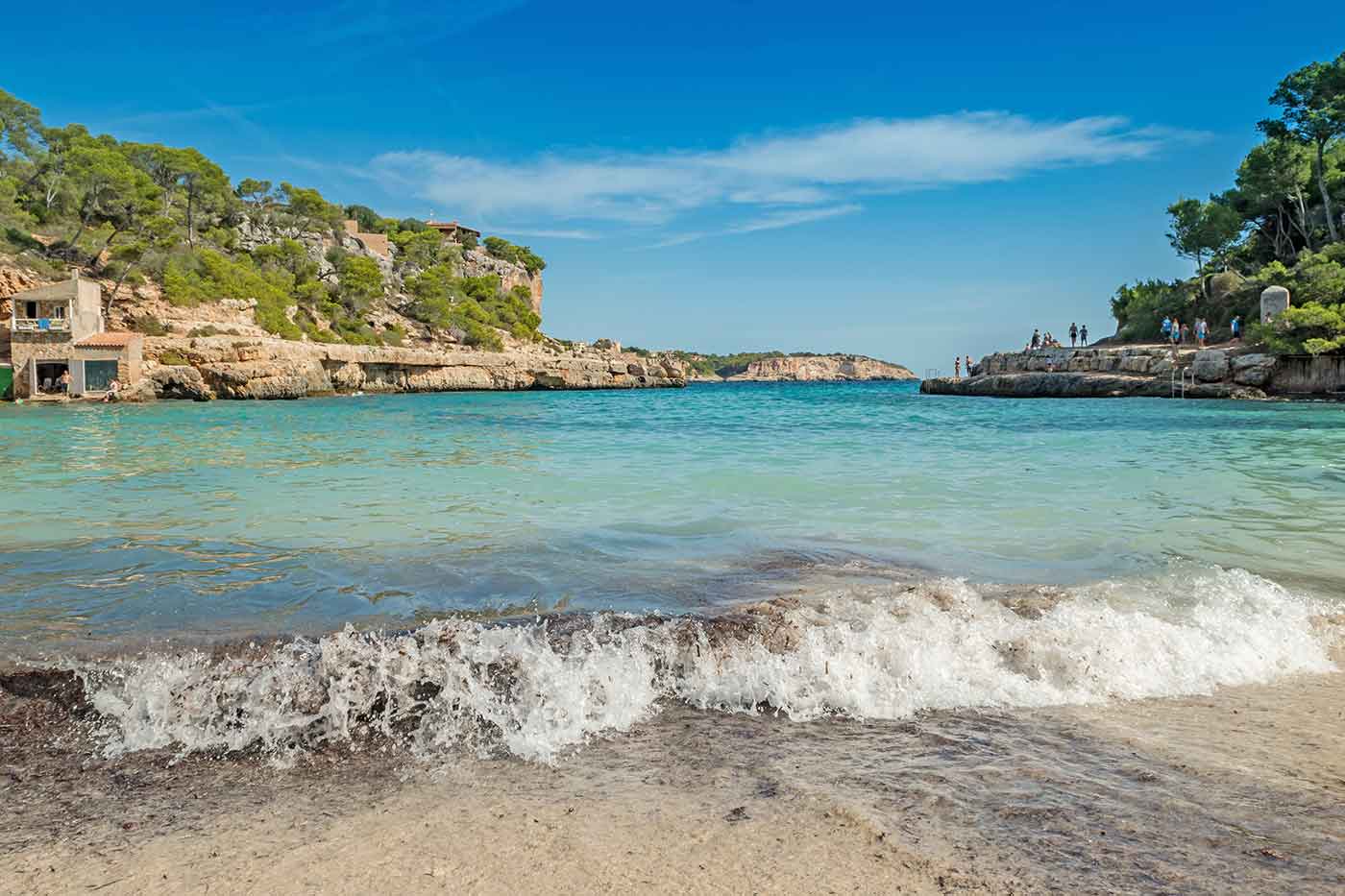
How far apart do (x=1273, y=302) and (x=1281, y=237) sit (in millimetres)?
17814

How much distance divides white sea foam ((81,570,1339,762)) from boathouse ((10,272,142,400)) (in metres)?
43.1

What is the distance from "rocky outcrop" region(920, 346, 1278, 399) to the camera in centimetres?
3572

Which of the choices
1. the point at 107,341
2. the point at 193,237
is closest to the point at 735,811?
the point at 107,341

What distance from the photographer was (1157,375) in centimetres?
3950

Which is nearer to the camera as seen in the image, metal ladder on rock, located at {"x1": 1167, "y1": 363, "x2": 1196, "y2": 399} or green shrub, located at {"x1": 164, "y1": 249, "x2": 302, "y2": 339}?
metal ladder on rock, located at {"x1": 1167, "y1": 363, "x2": 1196, "y2": 399}

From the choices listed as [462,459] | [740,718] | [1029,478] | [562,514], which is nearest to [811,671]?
[740,718]

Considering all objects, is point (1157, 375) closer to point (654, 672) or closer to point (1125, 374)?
point (1125, 374)

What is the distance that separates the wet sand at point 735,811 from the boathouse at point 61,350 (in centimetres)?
4339

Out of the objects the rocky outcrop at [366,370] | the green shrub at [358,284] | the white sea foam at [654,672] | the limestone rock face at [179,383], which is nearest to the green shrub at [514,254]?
the rocky outcrop at [366,370]

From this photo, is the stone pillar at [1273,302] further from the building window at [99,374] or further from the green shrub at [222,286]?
the green shrub at [222,286]

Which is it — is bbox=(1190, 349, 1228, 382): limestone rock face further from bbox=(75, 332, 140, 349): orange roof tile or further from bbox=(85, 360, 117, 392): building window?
bbox=(85, 360, 117, 392): building window

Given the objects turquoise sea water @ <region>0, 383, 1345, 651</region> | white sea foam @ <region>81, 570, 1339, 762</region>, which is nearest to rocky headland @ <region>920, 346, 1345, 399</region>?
turquoise sea water @ <region>0, 383, 1345, 651</region>

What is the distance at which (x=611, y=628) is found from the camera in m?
4.30

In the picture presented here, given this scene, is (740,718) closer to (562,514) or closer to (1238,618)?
(1238,618)
